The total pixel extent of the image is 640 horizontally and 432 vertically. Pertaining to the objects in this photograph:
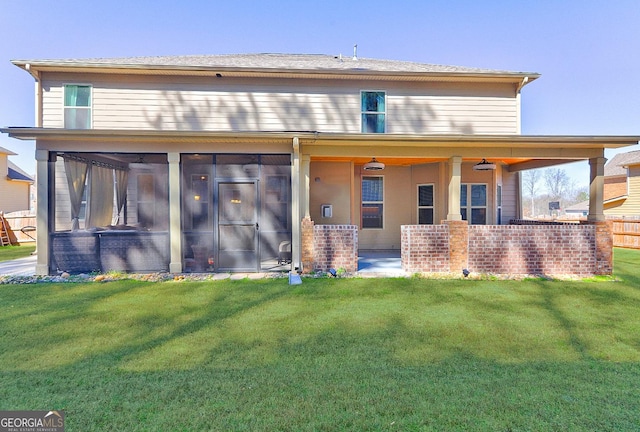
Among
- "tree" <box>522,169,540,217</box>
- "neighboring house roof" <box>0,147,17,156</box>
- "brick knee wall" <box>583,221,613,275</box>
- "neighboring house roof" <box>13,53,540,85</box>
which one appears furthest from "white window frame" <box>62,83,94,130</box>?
"tree" <box>522,169,540,217</box>

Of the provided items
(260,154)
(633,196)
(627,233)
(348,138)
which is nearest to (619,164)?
(633,196)

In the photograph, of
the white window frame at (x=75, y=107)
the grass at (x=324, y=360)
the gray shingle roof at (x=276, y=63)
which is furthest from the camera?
the white window frame at (x=75, y=107)

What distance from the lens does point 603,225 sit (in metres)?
7.27

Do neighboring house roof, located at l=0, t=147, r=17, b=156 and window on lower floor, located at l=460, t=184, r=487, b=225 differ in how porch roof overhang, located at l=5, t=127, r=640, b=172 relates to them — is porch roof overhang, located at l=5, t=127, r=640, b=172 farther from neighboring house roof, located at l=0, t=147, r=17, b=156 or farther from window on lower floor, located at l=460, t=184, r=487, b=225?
neighboring house roof, located at l=0, t=147, r=17, b=156

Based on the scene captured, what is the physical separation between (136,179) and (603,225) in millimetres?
13415

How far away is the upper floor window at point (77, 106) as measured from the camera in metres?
9.46

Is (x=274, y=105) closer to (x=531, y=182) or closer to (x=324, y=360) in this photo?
(x=324, y=360)

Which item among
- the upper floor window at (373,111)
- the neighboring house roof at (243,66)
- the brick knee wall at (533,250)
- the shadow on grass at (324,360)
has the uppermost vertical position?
the neighboring house roof at (243,66)

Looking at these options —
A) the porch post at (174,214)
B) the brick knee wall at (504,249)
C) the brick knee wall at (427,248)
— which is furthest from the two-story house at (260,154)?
the brick knee wall at (427,248)

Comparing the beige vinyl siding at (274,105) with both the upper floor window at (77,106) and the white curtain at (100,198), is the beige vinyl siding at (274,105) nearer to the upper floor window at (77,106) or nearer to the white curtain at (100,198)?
the upper floor window at (77,106)

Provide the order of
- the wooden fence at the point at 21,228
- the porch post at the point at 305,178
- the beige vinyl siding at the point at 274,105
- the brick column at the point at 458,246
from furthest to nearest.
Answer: the wooden fence at the point at 21,228 < the beige vinyl siding at the point at 274,105 < the porch post at the point at 305,178 < the brick column at the point at 458,246

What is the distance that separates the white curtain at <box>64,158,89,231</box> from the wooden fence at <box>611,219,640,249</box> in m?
19.8

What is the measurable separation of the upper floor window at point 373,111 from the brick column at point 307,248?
4.22 metres

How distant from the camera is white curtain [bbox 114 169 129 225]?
9.97 meters
